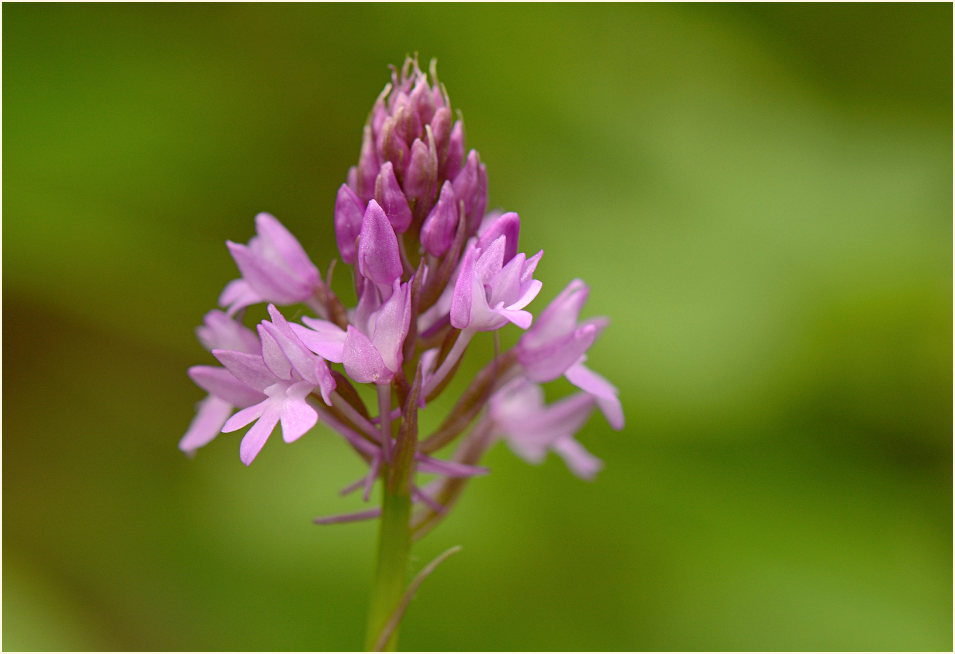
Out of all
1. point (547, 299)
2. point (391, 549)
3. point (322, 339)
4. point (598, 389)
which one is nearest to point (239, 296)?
point (322, 339)

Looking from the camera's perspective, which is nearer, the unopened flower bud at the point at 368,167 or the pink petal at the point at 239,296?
the unopened flower bud at the point at 368,167

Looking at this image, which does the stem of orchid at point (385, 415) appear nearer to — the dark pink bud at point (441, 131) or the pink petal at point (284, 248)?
the pink petal at point (284, 248)

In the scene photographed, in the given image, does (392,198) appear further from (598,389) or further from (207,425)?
(207,425)

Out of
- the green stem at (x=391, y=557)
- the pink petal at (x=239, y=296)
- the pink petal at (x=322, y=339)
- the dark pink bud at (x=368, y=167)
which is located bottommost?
the green stem at (x=391, y=557)

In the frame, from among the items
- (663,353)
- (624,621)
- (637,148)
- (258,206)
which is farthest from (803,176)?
(258,206)

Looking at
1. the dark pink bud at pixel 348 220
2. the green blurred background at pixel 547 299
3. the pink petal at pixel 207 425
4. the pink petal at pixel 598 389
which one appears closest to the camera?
the dark pink bud at pixel 348 220

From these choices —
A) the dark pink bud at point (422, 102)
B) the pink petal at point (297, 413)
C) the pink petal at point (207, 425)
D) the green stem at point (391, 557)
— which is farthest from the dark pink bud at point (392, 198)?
the pink petal at point (207, 425)

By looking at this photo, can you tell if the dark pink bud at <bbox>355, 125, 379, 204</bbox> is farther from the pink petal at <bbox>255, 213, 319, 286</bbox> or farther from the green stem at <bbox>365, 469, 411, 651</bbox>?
the green stem at <bbox>365, 469, 411, 651</bbox>

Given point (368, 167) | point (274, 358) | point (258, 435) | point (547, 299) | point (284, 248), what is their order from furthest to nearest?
1. point (547, 299)
2. point (284, 248)
3. point (368, 167)
4. point (274, 358)
5. point (258, 435)
